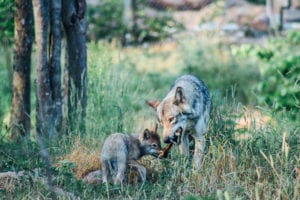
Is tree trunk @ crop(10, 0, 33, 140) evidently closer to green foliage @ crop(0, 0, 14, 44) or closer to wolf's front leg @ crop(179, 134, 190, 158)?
green foliage @ crop(0, 0, 14, 44)

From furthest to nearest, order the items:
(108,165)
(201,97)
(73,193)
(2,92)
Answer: (2,92) < (201,97) < (108,165) < (73,193)

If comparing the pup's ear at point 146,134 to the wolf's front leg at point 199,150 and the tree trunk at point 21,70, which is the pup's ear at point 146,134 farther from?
the tree trunk at point 21,70

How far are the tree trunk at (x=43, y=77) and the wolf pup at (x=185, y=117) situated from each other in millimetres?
1414

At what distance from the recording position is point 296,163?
7.96m

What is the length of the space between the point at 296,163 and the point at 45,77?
3.24 metres

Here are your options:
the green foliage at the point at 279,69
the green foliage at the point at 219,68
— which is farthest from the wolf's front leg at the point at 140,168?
the green foliage at the point at 219,68

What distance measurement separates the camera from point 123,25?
21312mm

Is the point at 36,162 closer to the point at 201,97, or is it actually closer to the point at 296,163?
the point at 201,97

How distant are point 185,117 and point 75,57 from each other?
2320 millimetres

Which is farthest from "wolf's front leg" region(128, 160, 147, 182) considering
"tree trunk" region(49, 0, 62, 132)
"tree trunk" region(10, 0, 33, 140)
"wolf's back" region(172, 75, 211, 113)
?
"tree trunk" region(10, 0, 33, 140)

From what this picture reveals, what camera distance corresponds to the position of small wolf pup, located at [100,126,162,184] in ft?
27.1

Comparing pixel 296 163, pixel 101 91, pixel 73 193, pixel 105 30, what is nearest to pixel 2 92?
pixel 101 91

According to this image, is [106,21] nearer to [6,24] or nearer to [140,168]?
Result: [6,24]

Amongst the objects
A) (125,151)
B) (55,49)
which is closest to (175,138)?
(125,151)
